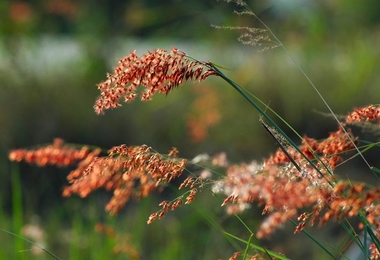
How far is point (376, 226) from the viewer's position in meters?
2.29

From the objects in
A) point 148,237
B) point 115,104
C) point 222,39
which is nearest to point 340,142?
point 115,104

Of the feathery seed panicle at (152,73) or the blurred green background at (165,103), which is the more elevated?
the blurred green background at (165,103)

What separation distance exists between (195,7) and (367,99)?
3.43 meters

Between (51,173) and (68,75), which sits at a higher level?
(68,75)

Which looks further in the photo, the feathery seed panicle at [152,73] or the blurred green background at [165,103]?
the blurred green background at [165,103]

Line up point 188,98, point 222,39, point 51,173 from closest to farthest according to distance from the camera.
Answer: point 51,173 < point 188,98 < point 222,39

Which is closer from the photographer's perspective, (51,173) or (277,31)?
(51,173)

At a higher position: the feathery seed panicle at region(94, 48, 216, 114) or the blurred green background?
the blurred green background

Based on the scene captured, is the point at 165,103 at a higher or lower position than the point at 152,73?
higher

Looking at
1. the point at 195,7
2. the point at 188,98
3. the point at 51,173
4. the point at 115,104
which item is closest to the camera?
the point at 115,104

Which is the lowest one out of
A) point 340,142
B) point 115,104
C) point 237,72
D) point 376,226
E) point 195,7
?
point 376,226

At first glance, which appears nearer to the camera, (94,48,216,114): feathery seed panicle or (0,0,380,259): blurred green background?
(94,48,216,114): feathery seed panicle

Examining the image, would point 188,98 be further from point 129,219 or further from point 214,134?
point 129,219

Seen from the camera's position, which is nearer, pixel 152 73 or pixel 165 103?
pixel 152 73
